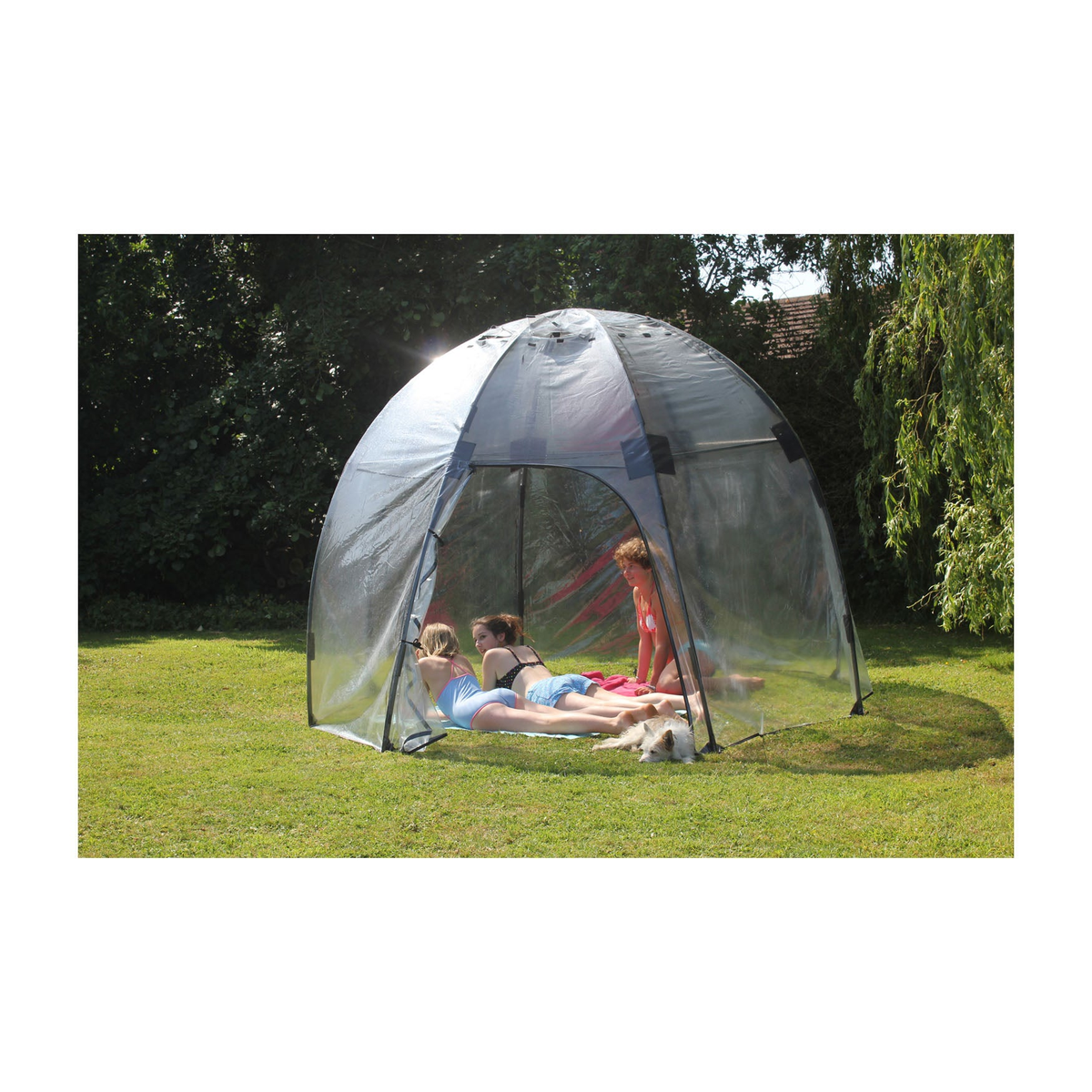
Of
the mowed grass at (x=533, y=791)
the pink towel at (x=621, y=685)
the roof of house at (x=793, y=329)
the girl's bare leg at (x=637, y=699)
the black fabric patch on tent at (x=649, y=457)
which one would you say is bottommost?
the mowed grass at (x=533, y=791)

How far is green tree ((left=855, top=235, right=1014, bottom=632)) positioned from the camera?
6.51 m

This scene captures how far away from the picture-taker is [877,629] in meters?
10.2

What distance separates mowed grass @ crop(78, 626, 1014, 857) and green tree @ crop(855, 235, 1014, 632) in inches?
35.5

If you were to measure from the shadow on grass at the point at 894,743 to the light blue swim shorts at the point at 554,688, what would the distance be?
1.00 meters

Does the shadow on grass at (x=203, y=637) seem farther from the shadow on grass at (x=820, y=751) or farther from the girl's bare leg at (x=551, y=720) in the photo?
the shadow on grass at (x=820, y=751)

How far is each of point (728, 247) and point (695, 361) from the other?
18.1 feet

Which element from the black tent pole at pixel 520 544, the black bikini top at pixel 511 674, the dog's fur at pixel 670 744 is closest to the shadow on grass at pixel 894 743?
the dog's fur at pixel 670 744

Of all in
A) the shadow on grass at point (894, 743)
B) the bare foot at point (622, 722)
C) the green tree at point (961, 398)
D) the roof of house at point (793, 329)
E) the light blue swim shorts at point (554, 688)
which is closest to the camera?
the shadow on grass at point (894, 743)

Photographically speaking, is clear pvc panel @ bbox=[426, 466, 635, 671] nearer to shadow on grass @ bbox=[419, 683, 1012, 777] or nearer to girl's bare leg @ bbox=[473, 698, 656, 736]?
girl's bare leg @ bbox=[473, 698, 656, 736]

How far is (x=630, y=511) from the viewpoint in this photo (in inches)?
227

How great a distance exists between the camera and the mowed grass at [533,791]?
411 centimetres

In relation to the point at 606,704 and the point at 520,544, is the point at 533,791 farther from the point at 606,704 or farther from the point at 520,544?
the point at 520,544

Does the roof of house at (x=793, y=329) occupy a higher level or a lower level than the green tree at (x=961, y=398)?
higher

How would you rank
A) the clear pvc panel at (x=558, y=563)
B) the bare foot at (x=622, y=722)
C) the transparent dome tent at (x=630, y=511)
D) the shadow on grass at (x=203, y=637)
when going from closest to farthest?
the transparent dome tent at (x=630, y=511)
the bare foot at (x=622, y=722)
the clear pvc panel at (x=558, y=563)
the shadow on grass at (x=203, y=637)
